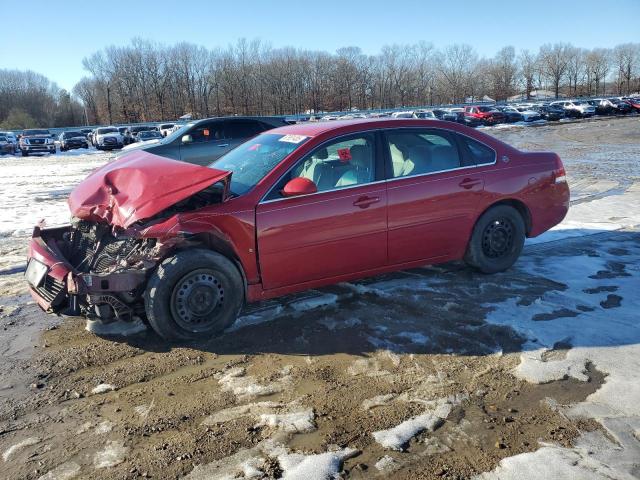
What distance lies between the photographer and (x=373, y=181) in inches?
189

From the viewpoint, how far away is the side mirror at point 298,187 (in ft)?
14.2

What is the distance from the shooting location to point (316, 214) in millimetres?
4484

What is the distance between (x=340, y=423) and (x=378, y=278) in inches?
103

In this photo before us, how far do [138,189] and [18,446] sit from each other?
2.13m

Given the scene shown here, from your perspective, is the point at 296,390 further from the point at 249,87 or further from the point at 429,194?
the point at 249,87

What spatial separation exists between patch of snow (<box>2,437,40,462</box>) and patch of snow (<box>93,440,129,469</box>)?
1.44 ft

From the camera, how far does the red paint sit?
4250mm

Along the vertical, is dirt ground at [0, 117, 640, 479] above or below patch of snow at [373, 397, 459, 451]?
above

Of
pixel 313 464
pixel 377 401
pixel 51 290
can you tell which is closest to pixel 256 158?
pixel 51 290

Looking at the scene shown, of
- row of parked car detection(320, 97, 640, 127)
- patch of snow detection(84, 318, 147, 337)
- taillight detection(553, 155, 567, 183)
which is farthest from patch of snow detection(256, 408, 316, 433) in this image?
row of parked car detection(320, 97, 640, 127)

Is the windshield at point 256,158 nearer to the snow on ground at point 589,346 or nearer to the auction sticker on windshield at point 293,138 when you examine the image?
the auction sticker on windshield at point 293,138

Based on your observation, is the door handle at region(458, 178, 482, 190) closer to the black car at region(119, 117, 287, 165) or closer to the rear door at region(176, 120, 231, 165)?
the black car at region(119, 117, 287, 165)

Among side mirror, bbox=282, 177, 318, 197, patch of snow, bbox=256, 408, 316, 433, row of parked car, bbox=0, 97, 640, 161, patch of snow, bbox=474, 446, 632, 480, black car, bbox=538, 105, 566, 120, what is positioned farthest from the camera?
black car, bbox=538, 105, 566, 120

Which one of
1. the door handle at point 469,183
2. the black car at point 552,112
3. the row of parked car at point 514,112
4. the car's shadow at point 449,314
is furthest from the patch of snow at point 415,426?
the black car at point 552,112
